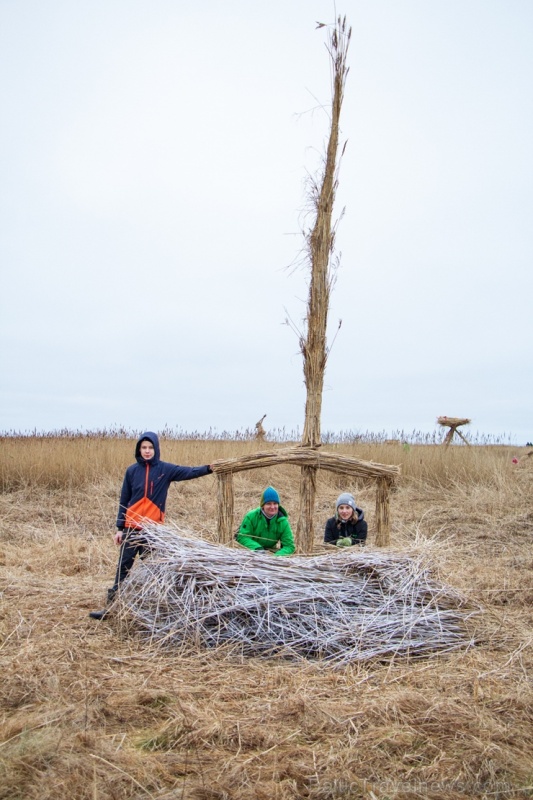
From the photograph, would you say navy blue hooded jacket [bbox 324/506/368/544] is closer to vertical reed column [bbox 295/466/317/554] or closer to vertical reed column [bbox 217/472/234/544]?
vertical reed column [bbox 295/466/317/554]

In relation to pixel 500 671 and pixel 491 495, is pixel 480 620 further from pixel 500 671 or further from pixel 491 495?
pixel 491 495

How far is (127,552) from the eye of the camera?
200 inches

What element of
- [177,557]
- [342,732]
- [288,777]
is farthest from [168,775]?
[177,557]

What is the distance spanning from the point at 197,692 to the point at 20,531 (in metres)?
6.01

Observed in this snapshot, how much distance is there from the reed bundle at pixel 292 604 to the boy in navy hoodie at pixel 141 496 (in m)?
0.27

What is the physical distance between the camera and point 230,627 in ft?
14.1

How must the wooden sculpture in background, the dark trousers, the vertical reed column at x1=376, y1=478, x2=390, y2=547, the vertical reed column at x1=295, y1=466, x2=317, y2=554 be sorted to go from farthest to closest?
the wooden sculpture in background, the vertical reed column at x1=295, y1=466, x2=317, y2=554, the vertical reed column at x1=376, y1=478, x2=390, y2=547, the dark trousers

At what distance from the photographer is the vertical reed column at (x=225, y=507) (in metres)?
5.76

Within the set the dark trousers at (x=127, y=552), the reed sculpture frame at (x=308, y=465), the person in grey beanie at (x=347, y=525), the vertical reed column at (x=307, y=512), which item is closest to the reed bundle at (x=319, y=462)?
the reed sculpture frame at (x=308, y=465)

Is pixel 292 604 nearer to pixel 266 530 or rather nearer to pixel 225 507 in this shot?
pixel 266 530

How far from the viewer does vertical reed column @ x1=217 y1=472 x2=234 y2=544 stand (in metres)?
5.76

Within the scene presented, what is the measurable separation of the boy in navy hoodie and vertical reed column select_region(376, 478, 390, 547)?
1.59 m

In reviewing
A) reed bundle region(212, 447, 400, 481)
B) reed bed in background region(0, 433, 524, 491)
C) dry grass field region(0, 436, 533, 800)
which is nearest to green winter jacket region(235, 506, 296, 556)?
reed bundle region(212, 447, 400, 481)

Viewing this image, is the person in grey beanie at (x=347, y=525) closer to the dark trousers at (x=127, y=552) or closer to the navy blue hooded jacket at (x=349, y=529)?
the navy blue hooded jacket at (x=349, y=529)
